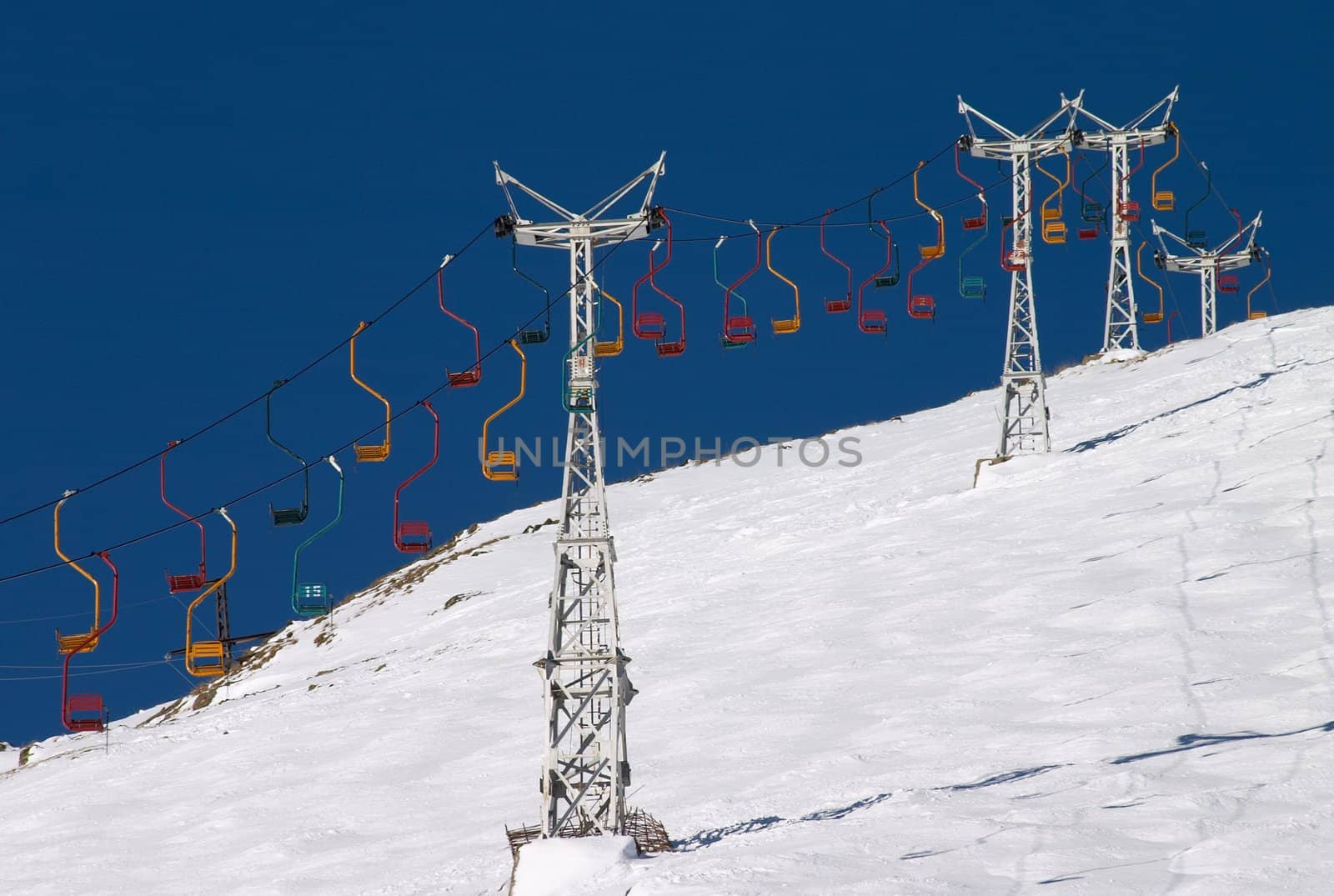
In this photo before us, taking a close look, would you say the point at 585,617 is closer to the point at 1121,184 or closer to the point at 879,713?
the point at 879,713

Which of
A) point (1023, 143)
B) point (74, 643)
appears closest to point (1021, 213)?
point (1023, 143)

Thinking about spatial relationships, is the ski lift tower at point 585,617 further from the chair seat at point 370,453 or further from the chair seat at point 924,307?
the chair seat at point 924,307

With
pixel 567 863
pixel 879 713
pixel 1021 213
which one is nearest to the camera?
pixel 567 863

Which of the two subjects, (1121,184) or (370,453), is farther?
(1121,184)

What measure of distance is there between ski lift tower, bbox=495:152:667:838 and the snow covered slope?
1.09 metres

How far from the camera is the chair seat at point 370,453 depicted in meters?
19.1

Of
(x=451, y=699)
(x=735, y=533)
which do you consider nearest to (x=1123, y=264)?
(x=735, y=533)

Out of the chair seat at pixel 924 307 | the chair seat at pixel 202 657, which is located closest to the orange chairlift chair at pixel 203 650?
the chair seat at pixel 202 657

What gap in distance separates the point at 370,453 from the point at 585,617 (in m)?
4.42

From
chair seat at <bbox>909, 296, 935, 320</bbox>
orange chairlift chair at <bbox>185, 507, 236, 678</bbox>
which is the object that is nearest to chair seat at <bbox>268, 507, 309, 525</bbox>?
orange chairlift chair at <bbox>185, 507, 236, 678</bbox>

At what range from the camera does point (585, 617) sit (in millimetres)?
16641

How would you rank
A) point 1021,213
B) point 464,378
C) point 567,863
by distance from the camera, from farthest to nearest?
1. point 1021,213
2. point 464,378
3. point 567,863

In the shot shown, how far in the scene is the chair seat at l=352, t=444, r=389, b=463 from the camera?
19.1 metres

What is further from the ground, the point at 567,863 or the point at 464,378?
the point at 464,378
